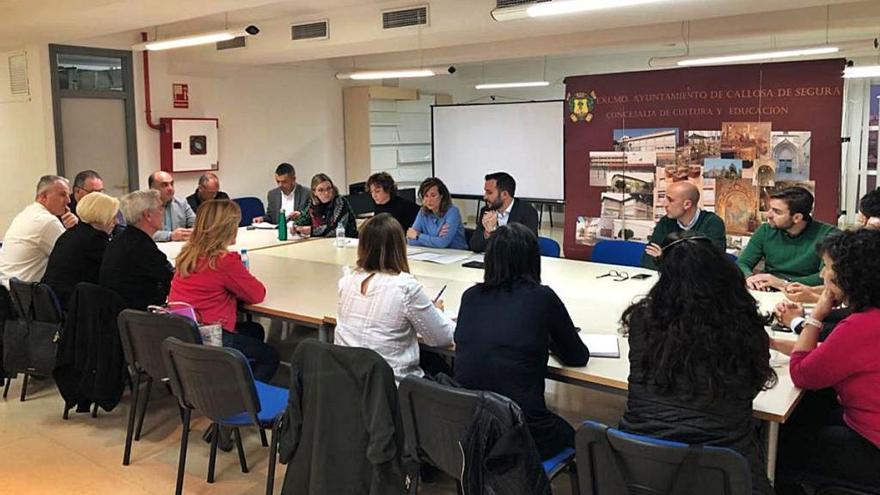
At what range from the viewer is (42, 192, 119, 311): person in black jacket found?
400cm

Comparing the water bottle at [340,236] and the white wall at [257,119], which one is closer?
the water bottle at [340,236]

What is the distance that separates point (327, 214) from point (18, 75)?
3609mm

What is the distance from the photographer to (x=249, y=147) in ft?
29.7

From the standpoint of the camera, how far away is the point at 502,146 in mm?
9617

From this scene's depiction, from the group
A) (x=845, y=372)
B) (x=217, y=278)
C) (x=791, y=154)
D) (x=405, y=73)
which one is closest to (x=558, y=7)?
(x=217, y=278)

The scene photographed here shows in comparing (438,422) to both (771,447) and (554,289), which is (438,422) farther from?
(554,289)

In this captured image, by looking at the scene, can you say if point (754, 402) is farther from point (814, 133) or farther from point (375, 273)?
point (814, 133)

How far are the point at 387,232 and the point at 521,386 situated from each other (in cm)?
86

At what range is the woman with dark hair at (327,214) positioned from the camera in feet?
20.0

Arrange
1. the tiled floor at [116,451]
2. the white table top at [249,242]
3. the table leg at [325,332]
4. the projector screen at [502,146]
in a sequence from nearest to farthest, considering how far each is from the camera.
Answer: the tiled floor at [116,451] < the table leg at [325,332] < the white table top at [249,242] < the projector screen at [502,146]

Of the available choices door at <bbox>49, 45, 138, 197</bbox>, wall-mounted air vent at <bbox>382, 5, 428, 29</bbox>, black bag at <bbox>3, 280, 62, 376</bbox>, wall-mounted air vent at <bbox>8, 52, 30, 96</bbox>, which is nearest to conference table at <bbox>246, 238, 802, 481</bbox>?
black bag at <bbox>3, 280, 62, 376</bbox>

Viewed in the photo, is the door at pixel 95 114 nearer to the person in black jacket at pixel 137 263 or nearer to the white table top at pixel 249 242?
the white table top at pixel 249 242

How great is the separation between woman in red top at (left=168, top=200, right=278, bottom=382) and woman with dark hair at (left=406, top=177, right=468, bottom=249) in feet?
6.54

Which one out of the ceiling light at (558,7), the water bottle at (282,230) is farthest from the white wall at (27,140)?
the ceiling light at (558,7)
